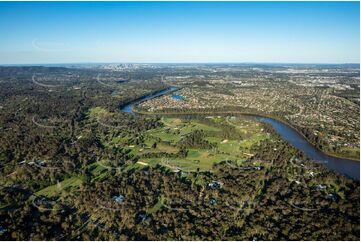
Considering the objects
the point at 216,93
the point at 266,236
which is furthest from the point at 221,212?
the point at 216,93

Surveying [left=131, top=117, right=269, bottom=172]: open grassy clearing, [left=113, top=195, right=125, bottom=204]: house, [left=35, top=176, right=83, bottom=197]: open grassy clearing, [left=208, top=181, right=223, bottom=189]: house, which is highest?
[left=131, top=117, right=269, bottom=172]: open grassy clearing

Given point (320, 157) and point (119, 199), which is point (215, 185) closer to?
point (119, 199)

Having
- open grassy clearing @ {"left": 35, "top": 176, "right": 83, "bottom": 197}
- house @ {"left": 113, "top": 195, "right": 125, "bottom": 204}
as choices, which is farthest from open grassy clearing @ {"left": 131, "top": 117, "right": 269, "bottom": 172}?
house @ {"left": 113, "top": 195, "right": 125, "bottom": 204}

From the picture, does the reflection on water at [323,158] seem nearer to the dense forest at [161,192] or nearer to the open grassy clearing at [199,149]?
the dense forest at [161,192]

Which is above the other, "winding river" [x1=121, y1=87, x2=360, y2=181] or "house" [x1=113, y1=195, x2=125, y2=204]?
"winding river" [x1=121, y1=87, x2=360, y2=181]

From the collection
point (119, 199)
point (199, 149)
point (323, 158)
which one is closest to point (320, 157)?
point (323, 158)

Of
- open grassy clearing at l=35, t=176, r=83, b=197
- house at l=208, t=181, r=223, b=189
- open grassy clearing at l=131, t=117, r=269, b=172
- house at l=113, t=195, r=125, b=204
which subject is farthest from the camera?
open grassy clearing at l=131, t=117, r=269, b=172

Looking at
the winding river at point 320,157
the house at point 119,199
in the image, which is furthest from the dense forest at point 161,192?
the winding river at point 320,157

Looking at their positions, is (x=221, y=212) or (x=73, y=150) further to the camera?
(x=73, y=150)

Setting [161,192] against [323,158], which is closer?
[161,192]

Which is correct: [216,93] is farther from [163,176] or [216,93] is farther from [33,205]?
[33,205]

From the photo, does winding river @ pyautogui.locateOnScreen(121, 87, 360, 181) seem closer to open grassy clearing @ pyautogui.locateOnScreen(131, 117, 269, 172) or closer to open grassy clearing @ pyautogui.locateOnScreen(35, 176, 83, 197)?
open grassy clearing @ pyautogui.locateOnScreen(131, 117, 269, 172)
